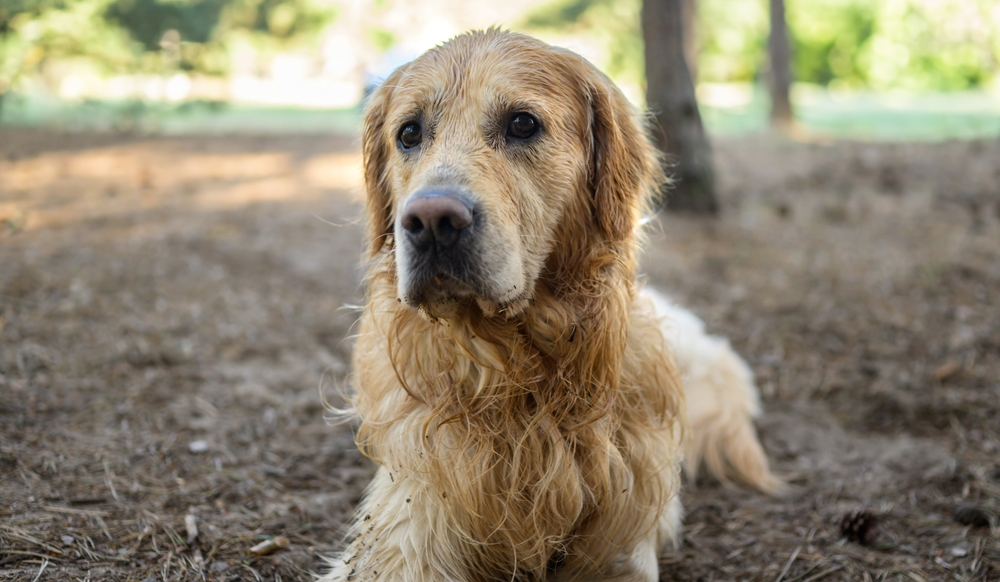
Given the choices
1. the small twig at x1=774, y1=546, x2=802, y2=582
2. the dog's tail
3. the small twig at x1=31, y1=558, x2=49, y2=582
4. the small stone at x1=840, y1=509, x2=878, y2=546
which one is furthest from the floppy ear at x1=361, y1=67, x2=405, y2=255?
the small stone at x1=840, y1=509, x2=878, y2=546

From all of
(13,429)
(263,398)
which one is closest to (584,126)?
(263,398)

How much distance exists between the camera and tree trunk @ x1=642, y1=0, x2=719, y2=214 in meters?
6.58

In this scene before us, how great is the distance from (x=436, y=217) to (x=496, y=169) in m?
0.37

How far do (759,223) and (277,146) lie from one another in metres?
7.47

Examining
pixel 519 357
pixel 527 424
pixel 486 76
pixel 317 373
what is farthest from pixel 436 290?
pixel 317 373

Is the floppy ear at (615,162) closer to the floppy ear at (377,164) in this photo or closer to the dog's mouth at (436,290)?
the dog's mouth at (436,290)

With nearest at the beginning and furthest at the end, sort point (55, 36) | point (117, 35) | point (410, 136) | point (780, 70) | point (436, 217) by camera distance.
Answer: point (436, 217)
point (410, 136)
point (55, 36)
point (117, 35)
point (780, 70)

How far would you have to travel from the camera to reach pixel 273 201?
25.6ft

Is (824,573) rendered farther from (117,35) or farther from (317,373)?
(117,35)

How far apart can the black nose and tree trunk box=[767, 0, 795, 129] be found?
48.3 feet

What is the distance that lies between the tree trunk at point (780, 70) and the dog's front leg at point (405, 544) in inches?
579

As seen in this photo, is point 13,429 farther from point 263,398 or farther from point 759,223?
point 759,223

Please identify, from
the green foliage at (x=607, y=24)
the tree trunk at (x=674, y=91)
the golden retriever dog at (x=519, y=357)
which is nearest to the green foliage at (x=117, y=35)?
the tree trunk at (x=674, y=91)

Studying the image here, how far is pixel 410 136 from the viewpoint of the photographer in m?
2.53
